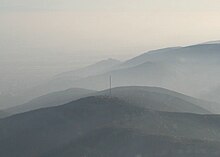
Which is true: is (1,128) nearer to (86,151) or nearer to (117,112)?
(117,112)

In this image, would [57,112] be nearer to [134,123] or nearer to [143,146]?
[134,123]

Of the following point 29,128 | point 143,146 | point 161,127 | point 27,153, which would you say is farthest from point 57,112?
point 143,146

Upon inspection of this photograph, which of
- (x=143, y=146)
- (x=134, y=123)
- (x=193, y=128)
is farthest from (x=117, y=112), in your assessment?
(x=143, y=146)

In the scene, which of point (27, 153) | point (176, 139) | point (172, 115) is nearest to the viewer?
point (176, 139)

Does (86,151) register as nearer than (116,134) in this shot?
Yes

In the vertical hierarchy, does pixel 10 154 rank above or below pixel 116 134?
below

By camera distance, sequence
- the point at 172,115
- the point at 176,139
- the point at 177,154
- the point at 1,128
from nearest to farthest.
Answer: the point at 177,154
the point at 176,139
the point at 172,115
the point at 1,128
